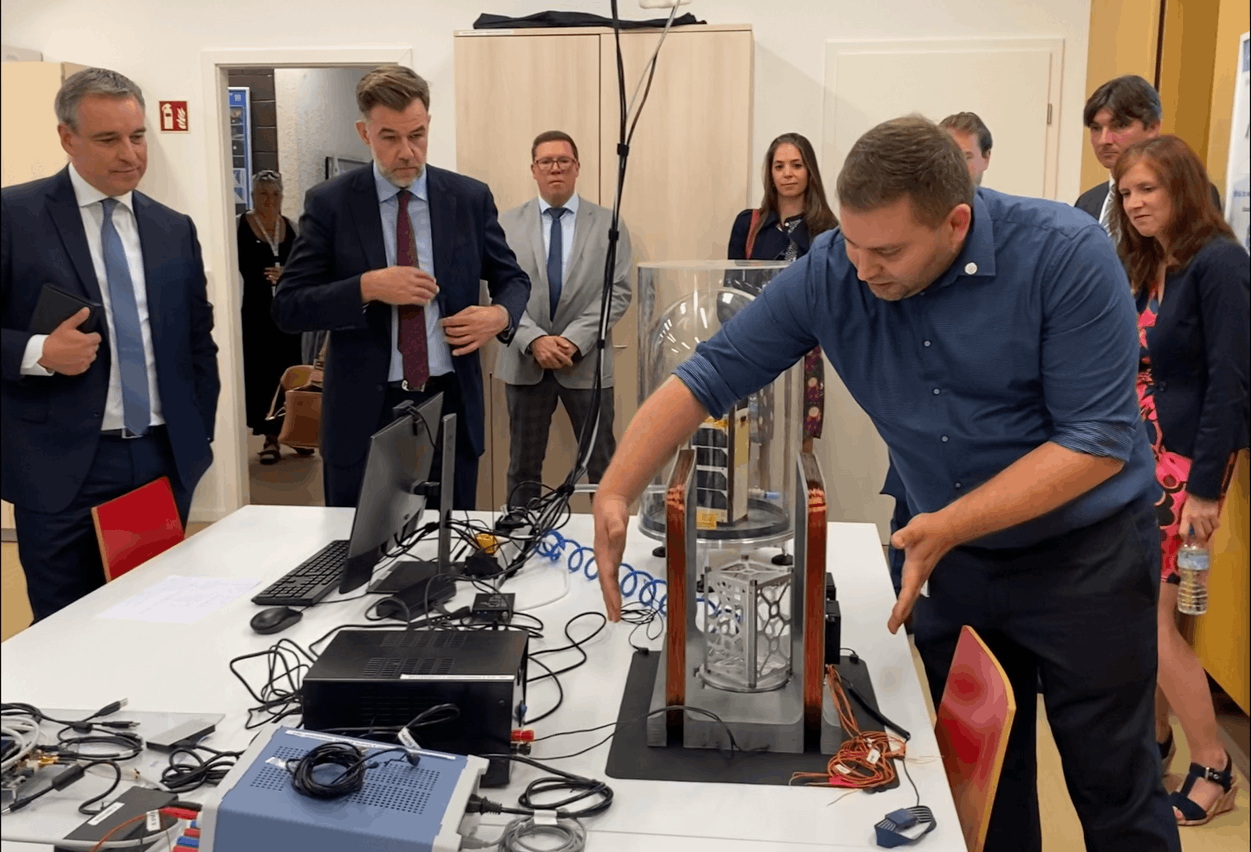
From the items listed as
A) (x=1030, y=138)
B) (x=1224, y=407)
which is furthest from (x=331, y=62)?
(x=1224, y=407)

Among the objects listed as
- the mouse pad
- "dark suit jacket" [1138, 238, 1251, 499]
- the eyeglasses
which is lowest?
the mouse pad

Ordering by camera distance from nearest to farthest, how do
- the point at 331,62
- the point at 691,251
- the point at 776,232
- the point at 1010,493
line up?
the point at 1010,493
the point at 776,232
the point at 691,251
the point at 331,62

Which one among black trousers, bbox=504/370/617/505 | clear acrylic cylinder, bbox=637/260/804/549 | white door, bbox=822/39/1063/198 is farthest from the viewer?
white door, bbox=822/39/1063/198

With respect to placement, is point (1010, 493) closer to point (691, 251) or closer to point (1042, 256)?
point (1042, 256)

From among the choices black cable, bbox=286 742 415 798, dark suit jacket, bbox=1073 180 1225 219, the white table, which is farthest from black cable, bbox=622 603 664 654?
dark suit jacket, bbox=1073 180 1225 219

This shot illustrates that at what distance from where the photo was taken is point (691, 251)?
4227 mm

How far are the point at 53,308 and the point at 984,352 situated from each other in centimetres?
186

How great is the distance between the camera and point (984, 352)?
4.92ft

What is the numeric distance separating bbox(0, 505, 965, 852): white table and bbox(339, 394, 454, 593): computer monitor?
0.38ft

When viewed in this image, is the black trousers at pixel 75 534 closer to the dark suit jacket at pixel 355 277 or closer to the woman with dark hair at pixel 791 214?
the dark suit jacket at pixel 355 277

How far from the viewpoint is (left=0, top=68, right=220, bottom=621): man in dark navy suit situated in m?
2.24

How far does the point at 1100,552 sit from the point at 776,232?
8.20ft

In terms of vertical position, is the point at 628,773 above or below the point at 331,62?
below

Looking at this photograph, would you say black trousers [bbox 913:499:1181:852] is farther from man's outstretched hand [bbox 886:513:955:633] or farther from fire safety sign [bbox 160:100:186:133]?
fire safety sign [bbox 160:100:186:133]
